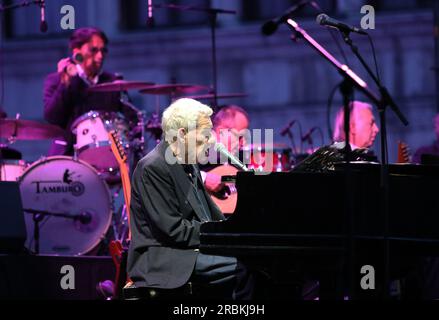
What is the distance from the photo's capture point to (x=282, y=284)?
21.4 feet

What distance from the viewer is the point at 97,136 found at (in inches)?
379

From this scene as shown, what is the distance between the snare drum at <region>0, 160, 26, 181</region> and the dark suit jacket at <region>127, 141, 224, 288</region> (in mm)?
3391

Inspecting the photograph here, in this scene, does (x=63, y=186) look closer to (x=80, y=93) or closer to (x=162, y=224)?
(x=80, y=93)

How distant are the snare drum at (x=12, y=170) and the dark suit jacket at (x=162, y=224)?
3.39m

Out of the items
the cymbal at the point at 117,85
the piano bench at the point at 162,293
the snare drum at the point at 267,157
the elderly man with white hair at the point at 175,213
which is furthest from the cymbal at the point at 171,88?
the piano bench at the point at 162,293

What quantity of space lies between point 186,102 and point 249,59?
25.1 ft

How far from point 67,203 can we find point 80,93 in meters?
1.22

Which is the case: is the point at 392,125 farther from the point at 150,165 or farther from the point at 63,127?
the point at 150,165

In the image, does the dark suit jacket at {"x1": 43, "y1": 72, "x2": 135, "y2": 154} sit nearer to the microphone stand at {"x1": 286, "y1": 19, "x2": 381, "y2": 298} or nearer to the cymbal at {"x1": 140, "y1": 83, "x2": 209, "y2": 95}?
the cymbal at {"x1": 140, "y1": 83, "x2": 209, "y2": 95}

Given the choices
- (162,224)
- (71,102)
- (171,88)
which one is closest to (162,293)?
(162,224)

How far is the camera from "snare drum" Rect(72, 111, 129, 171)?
31.6ft

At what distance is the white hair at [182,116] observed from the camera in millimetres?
6301

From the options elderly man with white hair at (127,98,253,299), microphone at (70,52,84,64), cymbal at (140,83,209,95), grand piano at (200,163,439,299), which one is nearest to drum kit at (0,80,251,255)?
cymbal at (140,83,209,95)
